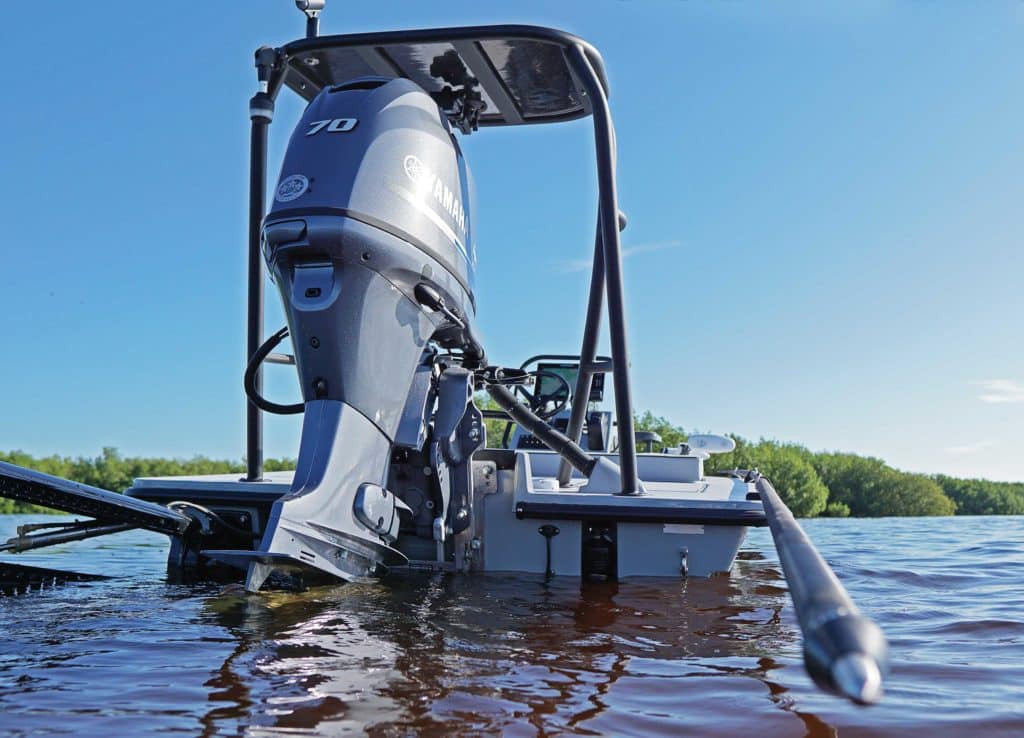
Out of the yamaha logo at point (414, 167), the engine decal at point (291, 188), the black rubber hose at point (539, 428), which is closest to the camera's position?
the engine decal at point (291, 188)

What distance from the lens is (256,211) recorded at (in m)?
4.13

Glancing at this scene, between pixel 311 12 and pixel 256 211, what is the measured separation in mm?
1012

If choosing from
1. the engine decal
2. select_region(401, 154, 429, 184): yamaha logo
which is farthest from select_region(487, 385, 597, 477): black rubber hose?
the engine decal

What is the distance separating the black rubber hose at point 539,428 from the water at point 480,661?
0.62 meters

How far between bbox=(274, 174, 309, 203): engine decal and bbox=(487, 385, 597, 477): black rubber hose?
4.09 feet

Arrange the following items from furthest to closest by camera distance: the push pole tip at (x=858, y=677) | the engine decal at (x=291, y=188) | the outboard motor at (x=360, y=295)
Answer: the engine decal at (x=291, y=188), the outboard motor at (x=360, y=295), the push pole tip at (x=858, y=677)

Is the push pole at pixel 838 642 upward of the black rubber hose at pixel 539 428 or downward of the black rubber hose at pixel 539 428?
downward

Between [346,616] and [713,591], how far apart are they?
159 cm

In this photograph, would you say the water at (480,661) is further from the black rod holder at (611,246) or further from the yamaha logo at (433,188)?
the yamaha logo at (433,188)

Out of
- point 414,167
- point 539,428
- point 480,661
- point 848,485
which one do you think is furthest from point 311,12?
point 848,485

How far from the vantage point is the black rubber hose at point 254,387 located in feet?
11.7

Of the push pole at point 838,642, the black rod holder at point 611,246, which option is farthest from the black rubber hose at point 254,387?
the push pole at point 838,642

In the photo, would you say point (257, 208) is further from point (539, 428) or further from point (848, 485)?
point (848, 485)

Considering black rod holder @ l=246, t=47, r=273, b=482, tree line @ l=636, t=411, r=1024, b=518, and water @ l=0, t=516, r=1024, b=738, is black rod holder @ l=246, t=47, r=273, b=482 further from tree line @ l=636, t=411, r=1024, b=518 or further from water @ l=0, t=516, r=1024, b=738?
tree line @ l=636, t=411, r=1024, b=518
